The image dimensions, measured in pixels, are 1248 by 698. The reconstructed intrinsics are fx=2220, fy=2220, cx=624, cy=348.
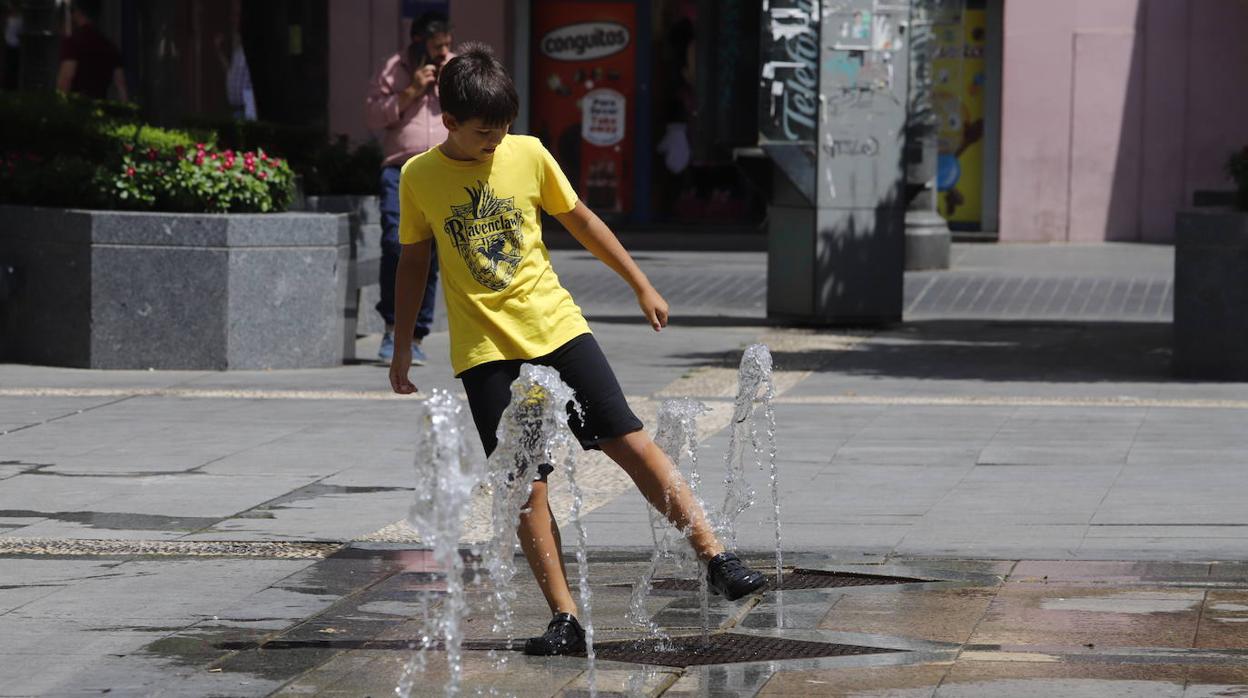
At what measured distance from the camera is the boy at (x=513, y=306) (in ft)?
17.8

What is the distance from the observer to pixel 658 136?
22016 mm

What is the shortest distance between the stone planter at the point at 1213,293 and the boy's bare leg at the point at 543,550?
6.17 m

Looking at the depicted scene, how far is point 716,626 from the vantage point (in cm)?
572

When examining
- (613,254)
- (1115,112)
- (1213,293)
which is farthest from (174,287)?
(1115,112)

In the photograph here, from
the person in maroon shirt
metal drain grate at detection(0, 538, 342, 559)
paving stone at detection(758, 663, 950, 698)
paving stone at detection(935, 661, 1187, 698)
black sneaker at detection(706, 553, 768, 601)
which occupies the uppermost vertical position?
the person in maroon shirt

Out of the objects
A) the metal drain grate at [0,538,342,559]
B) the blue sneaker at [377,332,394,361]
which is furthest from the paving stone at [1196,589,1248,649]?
the blue sneaker at [377,332,394,361]

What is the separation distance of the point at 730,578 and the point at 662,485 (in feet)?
0.94

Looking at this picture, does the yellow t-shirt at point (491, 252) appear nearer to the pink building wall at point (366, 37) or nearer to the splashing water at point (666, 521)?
the splashing water at point (666, 521)

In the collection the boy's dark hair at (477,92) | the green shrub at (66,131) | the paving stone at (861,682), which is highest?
the boy's dark hair at (477,92)

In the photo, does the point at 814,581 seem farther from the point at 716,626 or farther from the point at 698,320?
the point at 698,320

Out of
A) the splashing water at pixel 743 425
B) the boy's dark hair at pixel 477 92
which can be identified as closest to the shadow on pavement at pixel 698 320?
the splashing water at pixel 743 425

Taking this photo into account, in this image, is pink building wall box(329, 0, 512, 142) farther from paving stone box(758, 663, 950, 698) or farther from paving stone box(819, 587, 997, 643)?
paving stone box(758, 663, 950, 698)

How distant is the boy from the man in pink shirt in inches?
225

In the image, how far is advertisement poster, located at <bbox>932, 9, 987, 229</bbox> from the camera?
69.7ft
